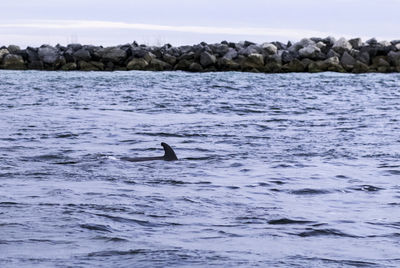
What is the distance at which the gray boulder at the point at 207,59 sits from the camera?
4553 centimetres

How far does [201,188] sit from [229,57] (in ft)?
124

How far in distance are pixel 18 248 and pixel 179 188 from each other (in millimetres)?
3130

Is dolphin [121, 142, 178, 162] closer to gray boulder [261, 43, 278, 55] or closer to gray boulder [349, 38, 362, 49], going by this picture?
gray boulder [261, 43, 278, 55]

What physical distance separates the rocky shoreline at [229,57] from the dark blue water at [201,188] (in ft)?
80.2

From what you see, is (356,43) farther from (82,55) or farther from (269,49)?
(82,55)

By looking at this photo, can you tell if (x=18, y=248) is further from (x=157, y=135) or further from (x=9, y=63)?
(x=9, y=63)

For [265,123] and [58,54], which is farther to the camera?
[58,54]

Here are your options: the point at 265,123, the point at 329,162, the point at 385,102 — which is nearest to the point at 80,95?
the point at 385,102

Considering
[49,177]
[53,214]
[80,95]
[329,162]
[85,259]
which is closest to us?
[85,259]

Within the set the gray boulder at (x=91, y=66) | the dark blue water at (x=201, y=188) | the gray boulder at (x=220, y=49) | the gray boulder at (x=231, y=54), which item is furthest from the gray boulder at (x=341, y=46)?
the dark blue water at (x=201, y=188)

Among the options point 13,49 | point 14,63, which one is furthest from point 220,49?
point 13,49

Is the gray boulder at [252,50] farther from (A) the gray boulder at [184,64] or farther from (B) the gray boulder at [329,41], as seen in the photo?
(B) the gray boulder at [329,41]

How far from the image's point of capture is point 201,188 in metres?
9.09

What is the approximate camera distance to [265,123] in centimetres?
1781
